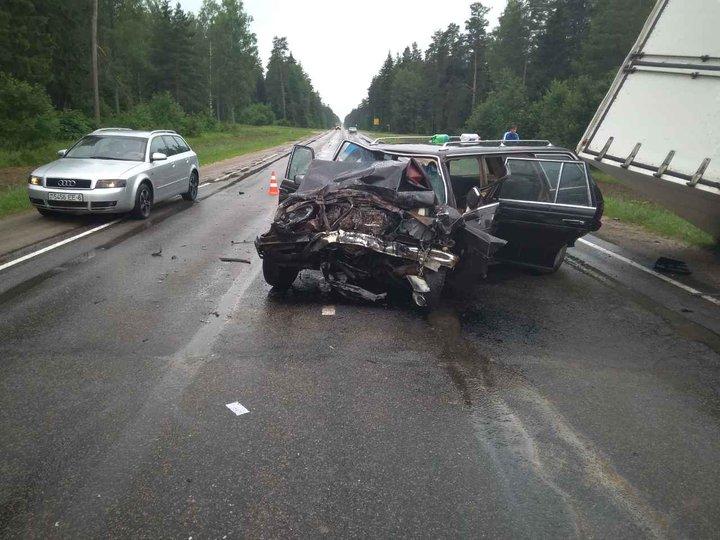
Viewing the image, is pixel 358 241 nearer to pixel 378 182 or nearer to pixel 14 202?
pixel 378 182

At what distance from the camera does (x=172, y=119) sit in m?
39.2

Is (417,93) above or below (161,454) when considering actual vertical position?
below

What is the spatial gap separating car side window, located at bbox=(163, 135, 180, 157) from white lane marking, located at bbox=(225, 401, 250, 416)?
391 inches

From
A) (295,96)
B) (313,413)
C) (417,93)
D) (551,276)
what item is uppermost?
(313,413)

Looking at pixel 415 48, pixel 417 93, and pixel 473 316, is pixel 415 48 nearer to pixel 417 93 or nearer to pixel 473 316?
pixel 417 93

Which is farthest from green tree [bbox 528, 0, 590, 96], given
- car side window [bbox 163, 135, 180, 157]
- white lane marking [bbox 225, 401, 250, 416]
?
white lane marking [bbox 225, 401, 250, 416]

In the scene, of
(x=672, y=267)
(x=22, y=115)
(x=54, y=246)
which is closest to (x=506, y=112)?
(x=22, y=115)

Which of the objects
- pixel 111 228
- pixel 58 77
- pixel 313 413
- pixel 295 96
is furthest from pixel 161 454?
pixel 295 96

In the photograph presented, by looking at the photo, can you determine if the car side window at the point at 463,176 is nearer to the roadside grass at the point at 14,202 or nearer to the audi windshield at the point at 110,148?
the audi windshield at the point at 110,148

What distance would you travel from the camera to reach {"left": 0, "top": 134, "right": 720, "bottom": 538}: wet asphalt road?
281 cm

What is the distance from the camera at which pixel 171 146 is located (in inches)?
504

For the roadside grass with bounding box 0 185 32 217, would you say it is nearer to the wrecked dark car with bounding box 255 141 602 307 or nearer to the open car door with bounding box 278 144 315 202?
the open car door with bounding box 278 144 315 202

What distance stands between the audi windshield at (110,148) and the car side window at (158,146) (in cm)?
17

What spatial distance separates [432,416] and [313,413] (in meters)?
0.84
